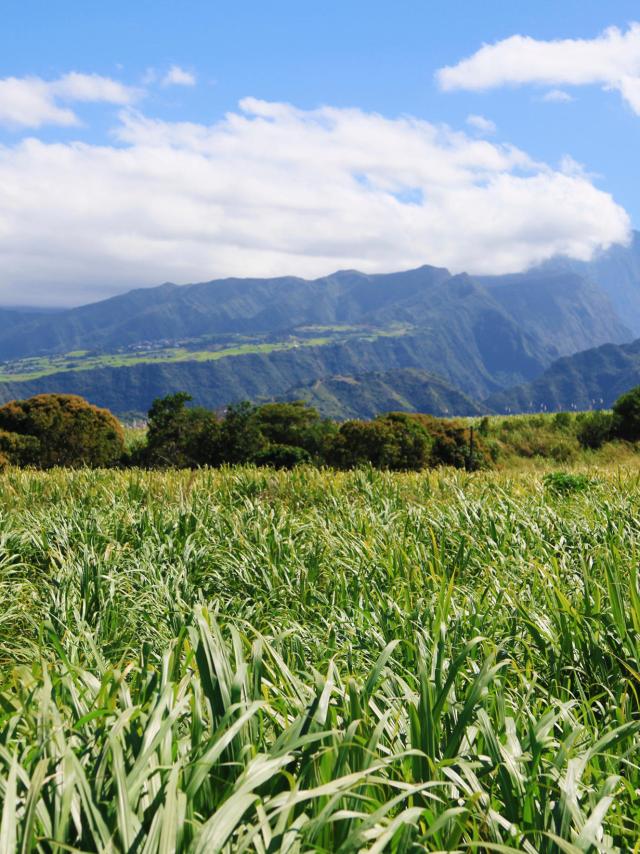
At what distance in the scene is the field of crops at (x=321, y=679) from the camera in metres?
1.99

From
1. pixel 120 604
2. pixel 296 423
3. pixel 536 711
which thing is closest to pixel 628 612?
pixel 536 711

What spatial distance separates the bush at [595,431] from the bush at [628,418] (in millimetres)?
396

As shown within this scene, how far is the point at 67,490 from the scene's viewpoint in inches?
427

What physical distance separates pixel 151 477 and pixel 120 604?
6.41m

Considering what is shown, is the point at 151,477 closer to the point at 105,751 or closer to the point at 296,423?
the point at 105,751

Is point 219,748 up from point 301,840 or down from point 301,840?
up

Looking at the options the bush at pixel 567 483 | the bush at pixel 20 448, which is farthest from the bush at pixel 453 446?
the bush at pixel 20 448

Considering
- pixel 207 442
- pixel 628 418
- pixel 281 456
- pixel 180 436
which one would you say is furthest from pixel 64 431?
pixel 628 418

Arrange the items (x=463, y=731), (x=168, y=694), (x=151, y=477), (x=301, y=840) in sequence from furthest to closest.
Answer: (x=151, y=477), (x=463, y=731), (x=168, y=694), (x=301, y=840)

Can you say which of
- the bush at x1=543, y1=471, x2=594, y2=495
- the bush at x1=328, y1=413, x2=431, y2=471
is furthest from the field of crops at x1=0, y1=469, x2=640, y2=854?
the bush at x1=328, y1=413, x2=431, y2=471

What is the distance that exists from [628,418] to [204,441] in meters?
22.3

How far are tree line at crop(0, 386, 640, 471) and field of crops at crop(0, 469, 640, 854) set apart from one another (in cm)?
1855

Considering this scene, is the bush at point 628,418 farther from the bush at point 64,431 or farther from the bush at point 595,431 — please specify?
the bush at point 64,431

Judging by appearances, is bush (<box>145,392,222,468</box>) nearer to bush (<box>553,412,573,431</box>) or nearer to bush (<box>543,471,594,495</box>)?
bush (<box>543,471,594,495</box>)
